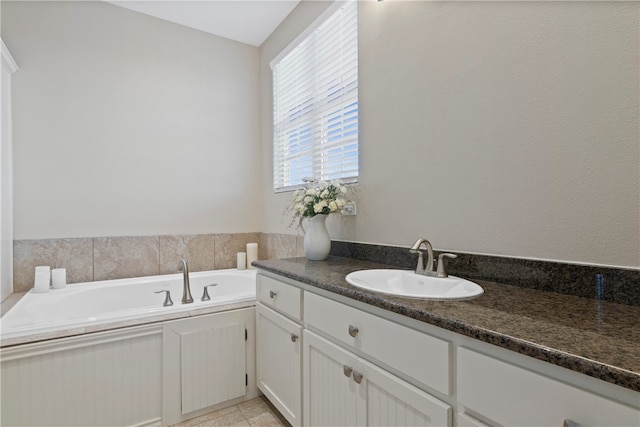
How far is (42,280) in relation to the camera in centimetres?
211

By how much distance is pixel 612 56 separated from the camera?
0.98 meters

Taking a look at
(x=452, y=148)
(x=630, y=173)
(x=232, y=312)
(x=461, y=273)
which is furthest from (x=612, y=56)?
(x=232, y=312)

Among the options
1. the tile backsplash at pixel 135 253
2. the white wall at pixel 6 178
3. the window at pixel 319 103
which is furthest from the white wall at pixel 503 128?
the white wall at pixel 6 178

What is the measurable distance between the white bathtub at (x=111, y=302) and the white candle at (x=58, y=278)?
48 mm

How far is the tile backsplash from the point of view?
2234 millimetres

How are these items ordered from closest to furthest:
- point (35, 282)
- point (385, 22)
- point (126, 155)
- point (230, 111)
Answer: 1. point (385, 22)
2. point (35, 282)
3. point (126, 155)
4. point (230, 111)

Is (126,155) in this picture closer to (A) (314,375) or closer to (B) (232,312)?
(B) (232,312)

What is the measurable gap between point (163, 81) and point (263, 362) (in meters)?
2.45

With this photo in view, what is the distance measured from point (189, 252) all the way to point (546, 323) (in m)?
2.70

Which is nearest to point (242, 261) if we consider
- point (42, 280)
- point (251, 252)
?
point (251, 252)

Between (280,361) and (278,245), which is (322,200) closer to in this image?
(280,361)

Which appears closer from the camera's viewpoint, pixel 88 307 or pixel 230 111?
pixel 88 307

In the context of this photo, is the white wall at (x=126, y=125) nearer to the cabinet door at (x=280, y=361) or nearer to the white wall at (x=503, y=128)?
the cabinet door at (x=280, y=361)

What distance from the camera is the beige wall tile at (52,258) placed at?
2.19 metres
